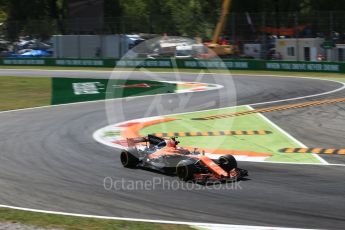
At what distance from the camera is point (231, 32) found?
48719 mm

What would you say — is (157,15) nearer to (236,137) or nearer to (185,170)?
(236,137)

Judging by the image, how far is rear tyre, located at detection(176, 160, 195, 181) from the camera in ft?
36.3

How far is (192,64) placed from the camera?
43938 mm

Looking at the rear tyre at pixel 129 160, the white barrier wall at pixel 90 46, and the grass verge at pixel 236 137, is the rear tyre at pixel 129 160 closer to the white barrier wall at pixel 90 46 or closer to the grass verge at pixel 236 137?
the grass verge at pixel 236 137

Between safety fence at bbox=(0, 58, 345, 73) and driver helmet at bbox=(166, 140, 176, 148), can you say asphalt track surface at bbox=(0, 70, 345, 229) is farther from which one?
safety fence at bbox=(0, 58, 345, 73)

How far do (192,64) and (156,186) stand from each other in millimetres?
33452

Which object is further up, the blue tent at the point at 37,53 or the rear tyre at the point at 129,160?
the blue tent at the point at 37,53

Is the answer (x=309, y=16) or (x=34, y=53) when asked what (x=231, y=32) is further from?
(x=34, y=53)

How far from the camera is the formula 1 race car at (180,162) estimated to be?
36.2ft

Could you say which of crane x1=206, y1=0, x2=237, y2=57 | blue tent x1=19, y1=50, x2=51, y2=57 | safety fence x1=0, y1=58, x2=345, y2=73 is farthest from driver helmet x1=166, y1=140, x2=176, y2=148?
blue tent x1=19, y1=50, x2=51, y2=57

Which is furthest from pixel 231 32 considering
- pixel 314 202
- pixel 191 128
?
pixel 314 202

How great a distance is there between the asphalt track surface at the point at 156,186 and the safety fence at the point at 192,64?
746 inches

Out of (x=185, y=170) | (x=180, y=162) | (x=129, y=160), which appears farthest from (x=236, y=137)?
(x=185, y=170)

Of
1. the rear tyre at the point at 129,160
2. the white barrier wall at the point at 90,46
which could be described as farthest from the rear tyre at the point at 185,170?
the white barrier wall at the point at 90,46
